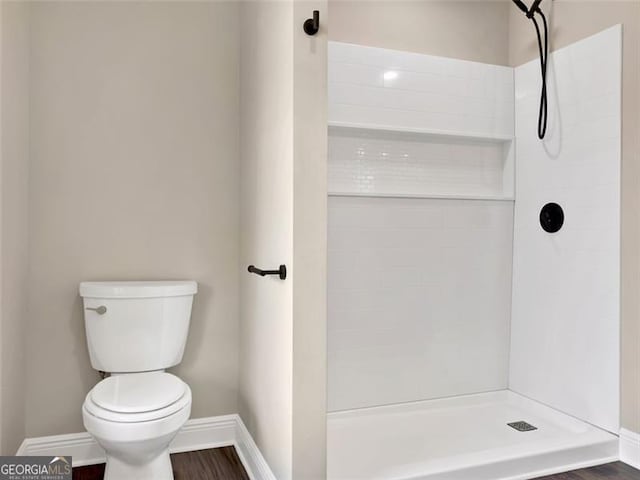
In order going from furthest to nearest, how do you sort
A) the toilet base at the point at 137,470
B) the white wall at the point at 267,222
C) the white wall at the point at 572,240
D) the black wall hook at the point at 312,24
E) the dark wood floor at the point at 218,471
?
the white wall at the point at 572,240, the dark wood floor at the point at 218,471, the toilet base at the point at 137,470, the white wall at the point at 267,222, the black wall hook at the point at 312,24

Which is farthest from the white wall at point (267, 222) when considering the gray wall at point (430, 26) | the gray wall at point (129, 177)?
the gray wall at point (430, 26)

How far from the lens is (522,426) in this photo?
2.62 meters

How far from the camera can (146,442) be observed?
1820 mm

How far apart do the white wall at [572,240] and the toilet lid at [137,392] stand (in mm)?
1832

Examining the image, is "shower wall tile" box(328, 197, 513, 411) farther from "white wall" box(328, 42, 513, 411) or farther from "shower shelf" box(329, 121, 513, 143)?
"shower shelf" box(329, 121, 513, 143)

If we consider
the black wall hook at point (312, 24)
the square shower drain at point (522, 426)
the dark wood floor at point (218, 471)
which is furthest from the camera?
the square shower drain at point (522, 426)

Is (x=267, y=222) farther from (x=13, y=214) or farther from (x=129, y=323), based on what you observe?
(x=13, y=214)

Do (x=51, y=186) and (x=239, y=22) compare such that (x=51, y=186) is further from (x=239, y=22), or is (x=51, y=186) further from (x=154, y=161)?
(x=239, y=22)

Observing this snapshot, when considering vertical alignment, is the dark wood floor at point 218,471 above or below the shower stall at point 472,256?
below

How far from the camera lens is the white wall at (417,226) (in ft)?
8.64

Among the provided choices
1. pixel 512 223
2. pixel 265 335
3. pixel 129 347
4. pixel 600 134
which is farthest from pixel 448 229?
pixel 129 347

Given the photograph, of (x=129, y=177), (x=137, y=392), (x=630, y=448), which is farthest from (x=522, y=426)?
(x=129, y=177)

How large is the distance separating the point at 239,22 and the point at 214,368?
1.67 metres

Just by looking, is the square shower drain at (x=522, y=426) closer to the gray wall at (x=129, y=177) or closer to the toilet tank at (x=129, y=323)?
the gray wall at (x=129, y=177)
